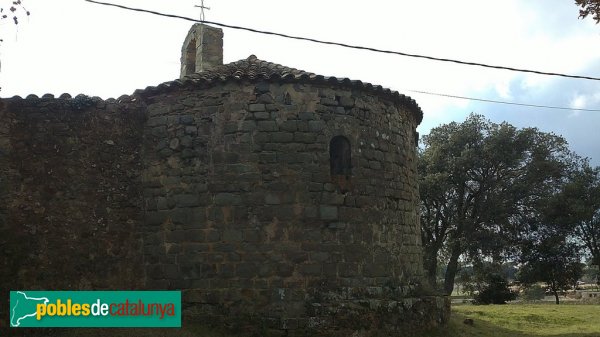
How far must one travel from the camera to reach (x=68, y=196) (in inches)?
368

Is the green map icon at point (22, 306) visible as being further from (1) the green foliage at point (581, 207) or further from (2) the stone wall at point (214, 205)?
(1) the green foliage at point (581, 207)

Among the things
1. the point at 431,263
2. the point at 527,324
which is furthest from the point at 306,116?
the point at 431,263

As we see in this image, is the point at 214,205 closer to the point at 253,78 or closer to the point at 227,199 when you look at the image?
the point at 227,199

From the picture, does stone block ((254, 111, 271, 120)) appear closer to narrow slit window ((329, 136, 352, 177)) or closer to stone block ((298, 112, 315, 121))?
stone block ((298, 112, 315, 121))

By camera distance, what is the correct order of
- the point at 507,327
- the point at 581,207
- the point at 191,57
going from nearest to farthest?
the point at 507,327
the point at 191,57
the point at 581,207

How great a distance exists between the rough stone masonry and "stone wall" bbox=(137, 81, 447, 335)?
2 centimetres

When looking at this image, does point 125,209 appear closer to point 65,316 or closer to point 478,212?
point 65,316

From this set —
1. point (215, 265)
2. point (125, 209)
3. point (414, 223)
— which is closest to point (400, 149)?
point (414, 223)

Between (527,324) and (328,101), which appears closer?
(328,101)

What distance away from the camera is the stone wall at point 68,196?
894 centimetres

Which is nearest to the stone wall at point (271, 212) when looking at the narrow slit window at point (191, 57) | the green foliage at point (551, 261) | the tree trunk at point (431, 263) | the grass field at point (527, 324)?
the grass field at point (527, 324)

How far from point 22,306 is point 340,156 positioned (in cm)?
591

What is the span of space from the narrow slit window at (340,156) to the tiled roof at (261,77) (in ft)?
3.55

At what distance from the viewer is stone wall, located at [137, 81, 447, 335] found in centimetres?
907
